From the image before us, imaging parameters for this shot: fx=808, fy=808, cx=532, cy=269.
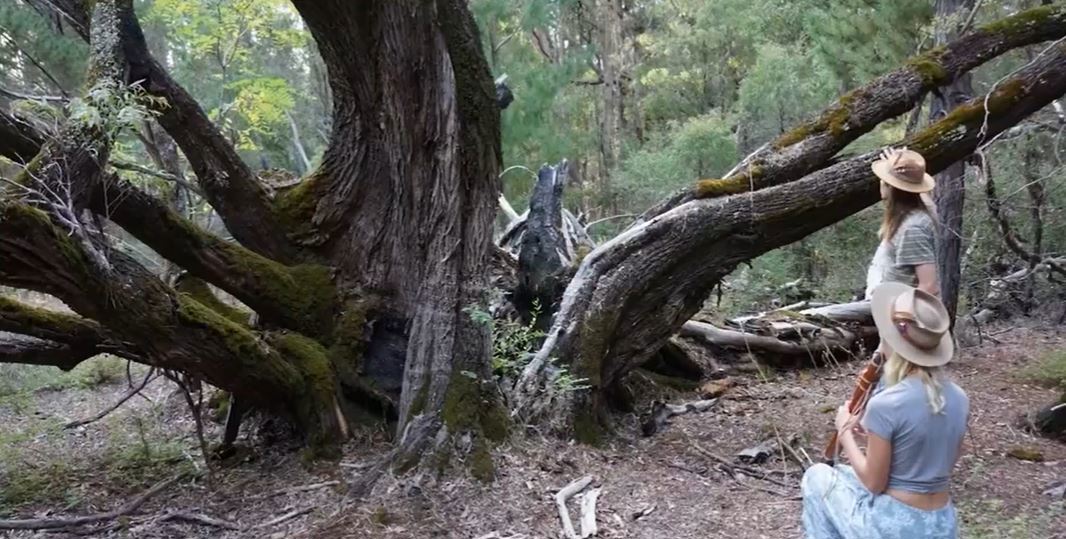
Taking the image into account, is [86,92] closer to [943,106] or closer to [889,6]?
[943,106]

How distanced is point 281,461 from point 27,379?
22.8 feet

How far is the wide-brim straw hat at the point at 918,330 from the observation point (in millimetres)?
2785

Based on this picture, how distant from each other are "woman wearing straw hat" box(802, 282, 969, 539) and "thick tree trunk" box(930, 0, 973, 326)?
5.48 meters

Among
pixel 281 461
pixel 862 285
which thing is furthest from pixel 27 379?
pixel 862 285

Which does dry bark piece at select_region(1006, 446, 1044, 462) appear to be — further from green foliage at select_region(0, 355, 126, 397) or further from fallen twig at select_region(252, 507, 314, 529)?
green foliage at select_region(0, 355, 126, 397)

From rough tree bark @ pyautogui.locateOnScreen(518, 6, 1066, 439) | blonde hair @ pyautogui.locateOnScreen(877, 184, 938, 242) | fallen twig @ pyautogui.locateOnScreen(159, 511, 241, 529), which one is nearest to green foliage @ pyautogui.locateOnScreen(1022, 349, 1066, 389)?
rough tree bark @ pyautogui.locateOnScreen(518, 6, 1066, 439)

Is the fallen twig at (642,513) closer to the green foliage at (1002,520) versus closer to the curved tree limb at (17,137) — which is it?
the green foliage at (1002,520)

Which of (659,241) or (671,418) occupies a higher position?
(659,241)

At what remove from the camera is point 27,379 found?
10.7 m

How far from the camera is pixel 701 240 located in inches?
244

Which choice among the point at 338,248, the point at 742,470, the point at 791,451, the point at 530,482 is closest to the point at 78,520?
the point at 338,248

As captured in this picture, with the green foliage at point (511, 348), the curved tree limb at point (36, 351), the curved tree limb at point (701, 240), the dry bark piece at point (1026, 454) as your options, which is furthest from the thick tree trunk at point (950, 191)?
the curved tree limb at point (36, 351)

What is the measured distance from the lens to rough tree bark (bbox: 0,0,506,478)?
184 inches

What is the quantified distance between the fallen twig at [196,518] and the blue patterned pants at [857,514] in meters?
3.27
